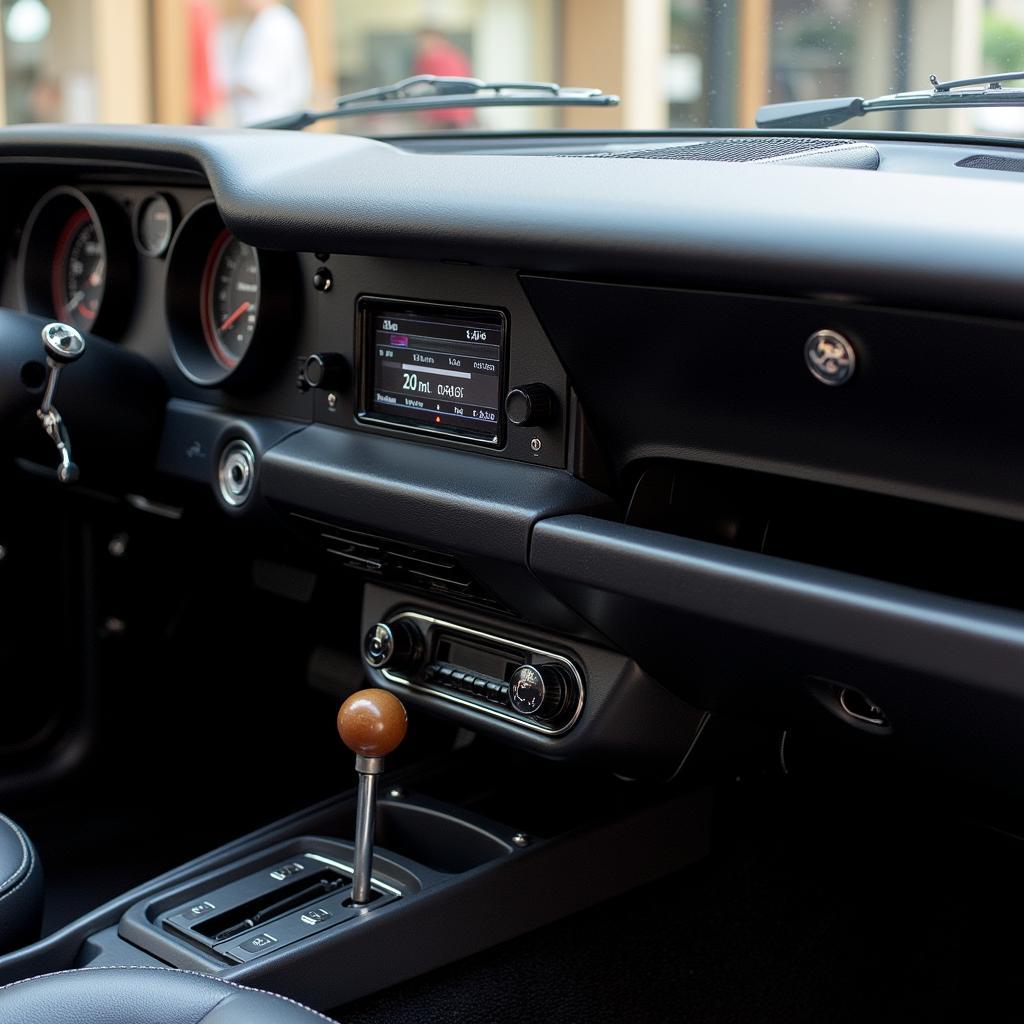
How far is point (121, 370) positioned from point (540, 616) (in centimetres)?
71

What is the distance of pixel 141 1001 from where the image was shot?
1.01 metres

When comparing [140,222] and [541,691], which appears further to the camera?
[140,222]

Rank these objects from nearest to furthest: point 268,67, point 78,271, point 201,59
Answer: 1. point 78,271
2. point 268,67
3. point 201,59

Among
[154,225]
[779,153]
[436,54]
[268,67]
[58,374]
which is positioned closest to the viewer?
[779,153]

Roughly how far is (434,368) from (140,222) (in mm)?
690

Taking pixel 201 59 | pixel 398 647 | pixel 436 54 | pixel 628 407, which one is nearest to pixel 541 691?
pixel 398 647

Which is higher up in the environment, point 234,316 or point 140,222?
point 140,222

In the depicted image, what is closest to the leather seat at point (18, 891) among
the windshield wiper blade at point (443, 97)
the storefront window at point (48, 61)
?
the windshield wiper blade at point (443, 97)

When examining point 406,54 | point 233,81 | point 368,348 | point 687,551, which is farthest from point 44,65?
point 687,551

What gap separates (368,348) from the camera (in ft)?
4.98

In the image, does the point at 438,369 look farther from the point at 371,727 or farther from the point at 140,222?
the point at 140,222

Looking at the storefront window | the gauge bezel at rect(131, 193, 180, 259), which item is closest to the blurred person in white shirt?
the storefront window

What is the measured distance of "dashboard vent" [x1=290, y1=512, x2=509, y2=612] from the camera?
1.48 m

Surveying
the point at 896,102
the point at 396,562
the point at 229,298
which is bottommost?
the point at 396,562
